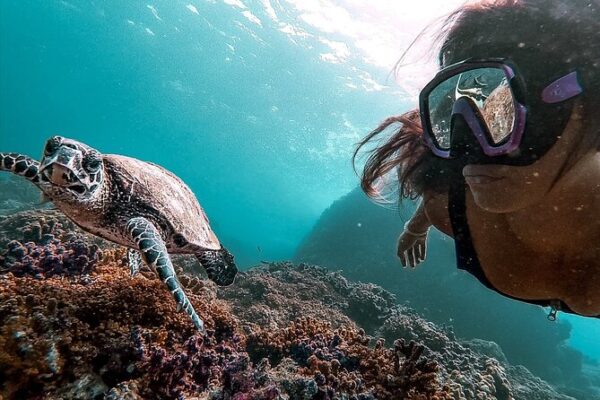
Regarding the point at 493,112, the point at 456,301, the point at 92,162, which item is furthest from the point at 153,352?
the point at 456,301

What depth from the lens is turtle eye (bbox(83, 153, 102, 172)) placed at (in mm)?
2732

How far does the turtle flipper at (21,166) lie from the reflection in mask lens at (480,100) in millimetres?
3119

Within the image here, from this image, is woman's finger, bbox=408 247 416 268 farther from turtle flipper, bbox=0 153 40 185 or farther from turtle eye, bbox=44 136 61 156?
turtle flipper, bbox=0 153 40 185

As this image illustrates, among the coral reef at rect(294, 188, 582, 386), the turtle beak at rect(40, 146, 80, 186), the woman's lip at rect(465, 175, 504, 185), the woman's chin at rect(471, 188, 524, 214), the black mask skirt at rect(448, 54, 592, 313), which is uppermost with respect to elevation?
the coral reef at rect(294, 188, 582, 386)

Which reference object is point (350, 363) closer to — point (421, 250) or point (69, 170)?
point (421, 250)

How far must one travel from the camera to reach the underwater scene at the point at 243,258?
83.0 inches

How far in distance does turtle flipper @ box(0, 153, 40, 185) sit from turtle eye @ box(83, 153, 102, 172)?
37 centimetres

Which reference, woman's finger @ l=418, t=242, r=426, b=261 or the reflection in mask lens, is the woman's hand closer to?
woman's finger @ l=418, t=242, r=426, b=261

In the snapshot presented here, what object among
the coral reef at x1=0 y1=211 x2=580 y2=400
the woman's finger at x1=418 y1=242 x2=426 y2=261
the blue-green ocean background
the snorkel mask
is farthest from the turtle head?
the blue-green ocean background

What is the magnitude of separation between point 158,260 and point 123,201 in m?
0.94

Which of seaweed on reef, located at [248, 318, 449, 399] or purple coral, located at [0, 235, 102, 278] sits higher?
purple coral, located at [0, 235, 102, 278]

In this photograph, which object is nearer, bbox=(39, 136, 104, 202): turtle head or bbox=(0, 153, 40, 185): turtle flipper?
bbox=(39, 136, 104, 202): turtle head

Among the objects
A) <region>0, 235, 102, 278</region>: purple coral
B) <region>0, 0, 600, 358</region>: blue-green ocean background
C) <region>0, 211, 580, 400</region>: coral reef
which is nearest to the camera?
<region>0, 211, 580, 400</region>: coral reef

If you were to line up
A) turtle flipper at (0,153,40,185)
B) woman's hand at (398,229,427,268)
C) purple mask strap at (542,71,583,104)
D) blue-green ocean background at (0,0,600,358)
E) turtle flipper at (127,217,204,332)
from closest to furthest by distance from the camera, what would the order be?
1. purple mask strap at (542,71,583,104)
2. turtle flipper at (127,217,204,332)
3. turtle flipper at (0,153,40,185)
4. woman's hand at (398,229,427,268)
5. blue-green ocean background at (0,0,600,358)
